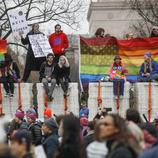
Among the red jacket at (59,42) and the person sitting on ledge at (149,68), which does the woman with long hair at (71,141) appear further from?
the red jacket at (59,42)

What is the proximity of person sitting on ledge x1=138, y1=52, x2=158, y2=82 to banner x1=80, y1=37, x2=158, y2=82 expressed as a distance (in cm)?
80

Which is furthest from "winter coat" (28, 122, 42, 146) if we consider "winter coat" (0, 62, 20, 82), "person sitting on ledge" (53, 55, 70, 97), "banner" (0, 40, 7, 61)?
"banner" (0, 40, 7, 61)

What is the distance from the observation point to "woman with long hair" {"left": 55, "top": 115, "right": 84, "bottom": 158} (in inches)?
309

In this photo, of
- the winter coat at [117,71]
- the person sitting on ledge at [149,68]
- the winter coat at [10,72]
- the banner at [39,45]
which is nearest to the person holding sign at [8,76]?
the winter coat at [10,72]

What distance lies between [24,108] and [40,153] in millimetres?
11134

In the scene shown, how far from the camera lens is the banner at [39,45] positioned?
20.4 m

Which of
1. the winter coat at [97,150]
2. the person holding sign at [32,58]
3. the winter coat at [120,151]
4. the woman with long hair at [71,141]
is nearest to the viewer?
the winter coat at [120,151]

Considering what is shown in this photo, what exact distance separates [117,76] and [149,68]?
3.23 feet

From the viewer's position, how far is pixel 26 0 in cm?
4722

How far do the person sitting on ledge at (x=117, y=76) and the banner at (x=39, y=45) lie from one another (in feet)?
7.13

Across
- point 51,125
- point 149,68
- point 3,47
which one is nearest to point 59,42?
point 3,47

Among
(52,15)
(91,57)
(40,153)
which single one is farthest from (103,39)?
(52,15)

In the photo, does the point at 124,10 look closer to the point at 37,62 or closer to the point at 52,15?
the point at 52,15

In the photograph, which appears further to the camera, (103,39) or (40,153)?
(103,39)
